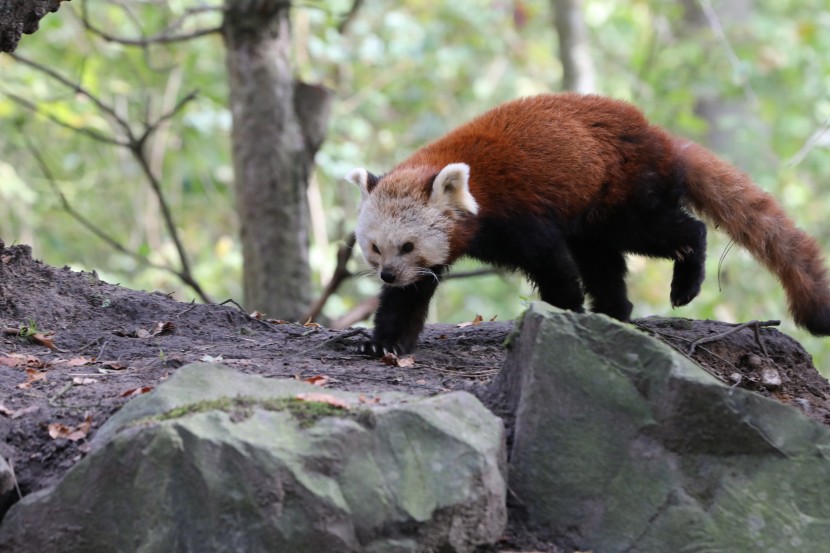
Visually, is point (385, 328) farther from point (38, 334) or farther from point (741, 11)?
point (741, 11)

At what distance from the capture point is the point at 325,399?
9.49 feet

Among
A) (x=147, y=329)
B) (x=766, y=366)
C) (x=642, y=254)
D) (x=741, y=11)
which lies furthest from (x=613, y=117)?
(x=741, y=11)

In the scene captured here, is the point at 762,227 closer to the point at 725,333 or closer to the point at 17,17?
the point at 725,333

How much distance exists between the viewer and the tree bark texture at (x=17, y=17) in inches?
158

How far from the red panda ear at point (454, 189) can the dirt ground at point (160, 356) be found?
720 mm

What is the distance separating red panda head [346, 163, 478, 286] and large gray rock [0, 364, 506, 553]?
1915mm

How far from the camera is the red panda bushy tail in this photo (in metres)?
4.43

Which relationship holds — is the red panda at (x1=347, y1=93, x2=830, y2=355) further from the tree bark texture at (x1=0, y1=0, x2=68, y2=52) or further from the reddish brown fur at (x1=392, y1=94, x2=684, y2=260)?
the tree bark texture at (x1=0, y1=0, x2=68, y2=52)

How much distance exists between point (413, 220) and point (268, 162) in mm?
2768

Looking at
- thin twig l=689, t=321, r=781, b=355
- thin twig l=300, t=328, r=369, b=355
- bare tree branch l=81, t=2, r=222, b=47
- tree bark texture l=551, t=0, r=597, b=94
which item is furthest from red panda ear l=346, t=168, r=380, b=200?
tree bark texture l=551, t=0, r=597, b=94

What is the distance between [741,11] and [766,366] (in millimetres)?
12823

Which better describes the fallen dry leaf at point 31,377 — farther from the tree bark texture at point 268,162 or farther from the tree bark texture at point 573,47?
the tree bark texture at point 573,47

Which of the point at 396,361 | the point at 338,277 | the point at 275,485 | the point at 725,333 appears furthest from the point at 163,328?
the point at 338,277

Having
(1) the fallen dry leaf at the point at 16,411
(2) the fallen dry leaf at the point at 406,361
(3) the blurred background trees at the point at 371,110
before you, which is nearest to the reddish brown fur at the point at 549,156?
(2) the fallen dry leaf at the point at 406,361
